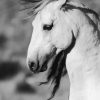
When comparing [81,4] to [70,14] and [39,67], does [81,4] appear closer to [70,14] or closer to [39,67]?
[70,14]

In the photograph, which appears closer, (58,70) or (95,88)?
(95,88)

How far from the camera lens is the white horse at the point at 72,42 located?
2.62 meters

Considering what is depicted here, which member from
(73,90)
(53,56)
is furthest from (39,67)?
(73,90)

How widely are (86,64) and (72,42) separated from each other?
18 cm

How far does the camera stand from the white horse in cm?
262

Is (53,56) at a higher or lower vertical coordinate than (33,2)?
lower

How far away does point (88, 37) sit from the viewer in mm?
2648

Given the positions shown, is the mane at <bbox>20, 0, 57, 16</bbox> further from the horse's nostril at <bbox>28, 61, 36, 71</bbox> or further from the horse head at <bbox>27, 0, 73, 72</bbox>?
the horse's nostril at <bbox>28, 61, 36, 71</bbox>

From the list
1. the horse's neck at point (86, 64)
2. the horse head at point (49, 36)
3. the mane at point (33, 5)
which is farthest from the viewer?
the mane at point (33, 5)

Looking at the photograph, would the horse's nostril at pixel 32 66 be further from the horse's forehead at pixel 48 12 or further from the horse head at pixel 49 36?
the horse's forehead at pixel 48 12

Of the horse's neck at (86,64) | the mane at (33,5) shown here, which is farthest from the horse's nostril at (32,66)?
the mane at (33,5)

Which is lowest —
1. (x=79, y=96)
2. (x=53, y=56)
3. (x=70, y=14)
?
(x=79, y=96)

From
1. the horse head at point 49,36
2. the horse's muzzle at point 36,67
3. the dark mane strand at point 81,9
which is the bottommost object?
the horse's muzzle at point 36,67

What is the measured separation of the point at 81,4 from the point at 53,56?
0.39m
